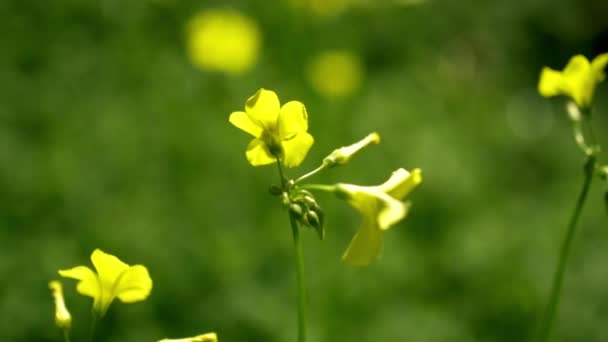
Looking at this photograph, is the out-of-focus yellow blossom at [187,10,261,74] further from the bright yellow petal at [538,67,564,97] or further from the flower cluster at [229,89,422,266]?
the flower cluster at [229,89,422,266]

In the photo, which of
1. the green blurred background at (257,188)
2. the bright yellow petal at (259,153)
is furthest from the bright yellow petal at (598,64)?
the green blurred background at (257,188)

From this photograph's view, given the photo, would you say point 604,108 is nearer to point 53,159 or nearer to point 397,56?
point 397,56

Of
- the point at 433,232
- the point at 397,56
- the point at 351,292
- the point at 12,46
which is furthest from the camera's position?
the point at 397,56

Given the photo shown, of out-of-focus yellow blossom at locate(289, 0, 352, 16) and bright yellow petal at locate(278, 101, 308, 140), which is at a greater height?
out-of-focus yellow blossom at locate(289, 0, 352, 16)

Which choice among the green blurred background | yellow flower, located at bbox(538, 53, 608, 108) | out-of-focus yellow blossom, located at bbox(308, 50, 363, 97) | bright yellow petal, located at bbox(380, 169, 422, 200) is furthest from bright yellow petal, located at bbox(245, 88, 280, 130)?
out-of-focus yellow blossom, located at bbox(308, 50, 363, 97)

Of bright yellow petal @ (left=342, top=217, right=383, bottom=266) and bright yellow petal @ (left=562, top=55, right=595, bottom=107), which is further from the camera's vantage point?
bright yellow petal @ (left=562, top=55, right=595, bottom=107)

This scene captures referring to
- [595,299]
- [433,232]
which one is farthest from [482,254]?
[595,299]

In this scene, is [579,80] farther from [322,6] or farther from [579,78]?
[322,6]
